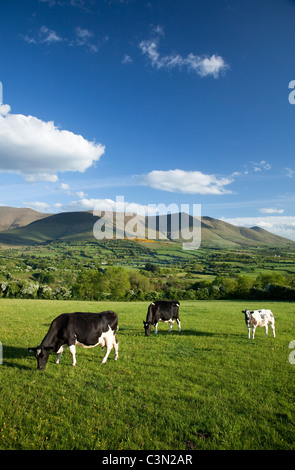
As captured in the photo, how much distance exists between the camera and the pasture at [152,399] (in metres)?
6.09

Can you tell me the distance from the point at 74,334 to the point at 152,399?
444cm

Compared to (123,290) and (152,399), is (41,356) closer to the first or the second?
(152,399)

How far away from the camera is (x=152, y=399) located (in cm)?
788

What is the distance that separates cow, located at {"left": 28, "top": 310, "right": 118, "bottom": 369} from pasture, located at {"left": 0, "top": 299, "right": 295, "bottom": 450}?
29.2 inches

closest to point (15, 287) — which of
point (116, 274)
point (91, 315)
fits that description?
point (116, 274)

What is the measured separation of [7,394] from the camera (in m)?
8.05

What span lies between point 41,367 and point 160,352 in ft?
19.3

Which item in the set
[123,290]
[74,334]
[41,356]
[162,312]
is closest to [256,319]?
[162,312]

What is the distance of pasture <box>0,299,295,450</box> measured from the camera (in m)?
6.09

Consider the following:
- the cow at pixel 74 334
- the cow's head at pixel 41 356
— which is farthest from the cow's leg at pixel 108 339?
the cow's head at pixel 41 356

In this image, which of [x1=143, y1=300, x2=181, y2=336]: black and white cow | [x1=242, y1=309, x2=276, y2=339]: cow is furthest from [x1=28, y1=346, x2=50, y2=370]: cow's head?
[x1=242, y1=309, x2=276, y2=339]: cow

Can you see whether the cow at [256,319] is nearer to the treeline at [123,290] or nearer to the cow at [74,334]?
the cow at [74,334]

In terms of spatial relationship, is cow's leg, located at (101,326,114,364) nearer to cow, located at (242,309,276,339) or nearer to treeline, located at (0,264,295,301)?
cow, located at (242,309,276,339)

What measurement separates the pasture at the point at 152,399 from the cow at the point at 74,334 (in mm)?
742
